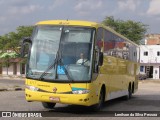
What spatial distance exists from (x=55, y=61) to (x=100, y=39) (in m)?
2.23

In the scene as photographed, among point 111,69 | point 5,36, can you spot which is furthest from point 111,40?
point 5,36

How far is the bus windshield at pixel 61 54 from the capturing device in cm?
1418

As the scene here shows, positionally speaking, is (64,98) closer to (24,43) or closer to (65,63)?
(65,63)

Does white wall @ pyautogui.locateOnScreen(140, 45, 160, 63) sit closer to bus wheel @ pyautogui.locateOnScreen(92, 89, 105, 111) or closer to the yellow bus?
bus wheel @ pyautogui.locateOnScreen(92, 89, 105, 111)

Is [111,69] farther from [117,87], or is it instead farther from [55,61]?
[55,61]

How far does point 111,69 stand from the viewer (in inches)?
721

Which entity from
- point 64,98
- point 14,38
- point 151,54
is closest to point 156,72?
point 151,54

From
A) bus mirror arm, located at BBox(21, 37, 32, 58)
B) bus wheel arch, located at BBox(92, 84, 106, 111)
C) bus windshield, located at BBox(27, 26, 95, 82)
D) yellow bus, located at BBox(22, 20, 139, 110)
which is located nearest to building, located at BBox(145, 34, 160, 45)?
bus wheel arch, located at BBox(92, 84, 106, 111)

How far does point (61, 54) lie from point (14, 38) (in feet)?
208

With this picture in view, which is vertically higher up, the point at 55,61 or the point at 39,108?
the point at 55,61

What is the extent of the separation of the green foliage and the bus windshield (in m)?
60.9

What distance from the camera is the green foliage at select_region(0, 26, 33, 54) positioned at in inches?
2985

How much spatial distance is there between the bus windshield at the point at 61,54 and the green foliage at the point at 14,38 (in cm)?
6093

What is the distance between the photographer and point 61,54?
47.2 feet
